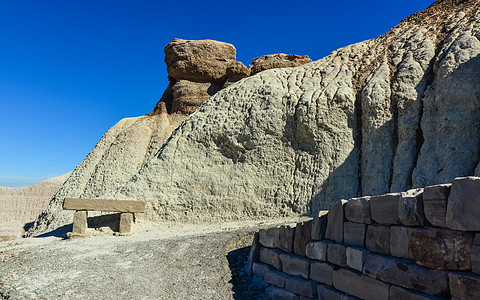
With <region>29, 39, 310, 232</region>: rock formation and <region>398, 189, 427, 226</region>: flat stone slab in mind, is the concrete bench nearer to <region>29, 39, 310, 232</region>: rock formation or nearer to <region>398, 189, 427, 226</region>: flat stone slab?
<region>29, 39, 310, 232</region>: rock formation

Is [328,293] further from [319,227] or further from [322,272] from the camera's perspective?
[319,227]

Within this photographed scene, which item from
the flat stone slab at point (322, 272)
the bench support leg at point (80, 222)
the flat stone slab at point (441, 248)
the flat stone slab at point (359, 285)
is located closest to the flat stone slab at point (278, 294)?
the flat stone slab at point (322, 272)

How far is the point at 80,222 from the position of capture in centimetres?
1124

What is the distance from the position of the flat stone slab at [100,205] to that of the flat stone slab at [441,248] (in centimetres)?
944

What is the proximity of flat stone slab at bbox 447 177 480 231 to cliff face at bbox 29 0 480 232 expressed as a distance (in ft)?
22.6

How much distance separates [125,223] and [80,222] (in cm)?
139

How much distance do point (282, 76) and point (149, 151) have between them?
1019cm

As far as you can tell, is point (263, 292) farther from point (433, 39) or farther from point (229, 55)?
point (229, 55)

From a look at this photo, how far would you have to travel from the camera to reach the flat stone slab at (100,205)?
A: 11.3 metres

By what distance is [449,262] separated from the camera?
11.2ft

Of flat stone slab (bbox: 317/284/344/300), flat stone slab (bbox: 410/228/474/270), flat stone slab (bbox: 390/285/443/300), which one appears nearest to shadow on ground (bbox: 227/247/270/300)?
flat stone slab (bbox: 317/284/344/300)

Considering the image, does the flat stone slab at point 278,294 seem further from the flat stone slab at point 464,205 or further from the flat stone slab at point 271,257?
the flat stone slab at point 464,205

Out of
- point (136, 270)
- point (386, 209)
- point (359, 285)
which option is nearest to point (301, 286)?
point (359, 285)

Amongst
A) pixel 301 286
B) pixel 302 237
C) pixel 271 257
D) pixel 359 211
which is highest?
pixel 359 211
